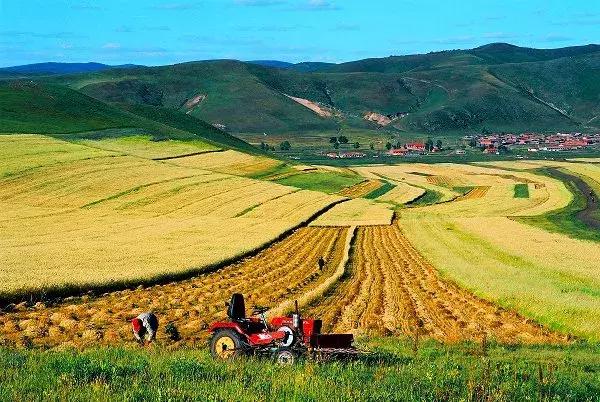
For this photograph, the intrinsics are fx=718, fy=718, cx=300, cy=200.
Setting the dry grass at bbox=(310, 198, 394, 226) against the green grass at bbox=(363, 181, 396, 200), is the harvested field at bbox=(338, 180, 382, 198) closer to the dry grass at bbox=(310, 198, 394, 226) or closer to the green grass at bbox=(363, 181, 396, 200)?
the green grass at bbox=(363, 181, 396, 200)

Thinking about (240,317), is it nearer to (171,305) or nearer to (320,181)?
(171,305)

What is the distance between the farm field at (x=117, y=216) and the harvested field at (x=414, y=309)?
9.30 metres

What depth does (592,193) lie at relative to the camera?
10244cm

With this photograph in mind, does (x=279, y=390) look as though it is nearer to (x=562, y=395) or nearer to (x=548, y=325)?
(x=562, y=395)

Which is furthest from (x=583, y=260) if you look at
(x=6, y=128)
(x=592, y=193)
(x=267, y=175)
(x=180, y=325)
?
(x=6, y=128)

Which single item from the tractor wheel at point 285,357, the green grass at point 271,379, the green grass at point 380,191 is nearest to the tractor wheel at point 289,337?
the tractor wheel at point 285,357

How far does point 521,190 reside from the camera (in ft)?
345

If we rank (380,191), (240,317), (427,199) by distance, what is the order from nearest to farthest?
(240,317) → (427,199) → (380,191)

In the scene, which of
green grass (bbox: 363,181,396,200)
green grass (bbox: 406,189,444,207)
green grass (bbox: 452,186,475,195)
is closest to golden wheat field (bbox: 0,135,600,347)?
green grass (bbox: 406,189,444,207)

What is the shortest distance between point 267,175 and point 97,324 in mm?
85200

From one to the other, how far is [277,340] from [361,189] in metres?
86.3

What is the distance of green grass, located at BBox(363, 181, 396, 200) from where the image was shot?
96037mm

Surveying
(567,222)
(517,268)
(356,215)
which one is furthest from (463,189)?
(517,268)

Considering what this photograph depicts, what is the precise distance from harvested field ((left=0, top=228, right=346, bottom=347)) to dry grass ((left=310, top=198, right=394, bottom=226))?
76.7ft
